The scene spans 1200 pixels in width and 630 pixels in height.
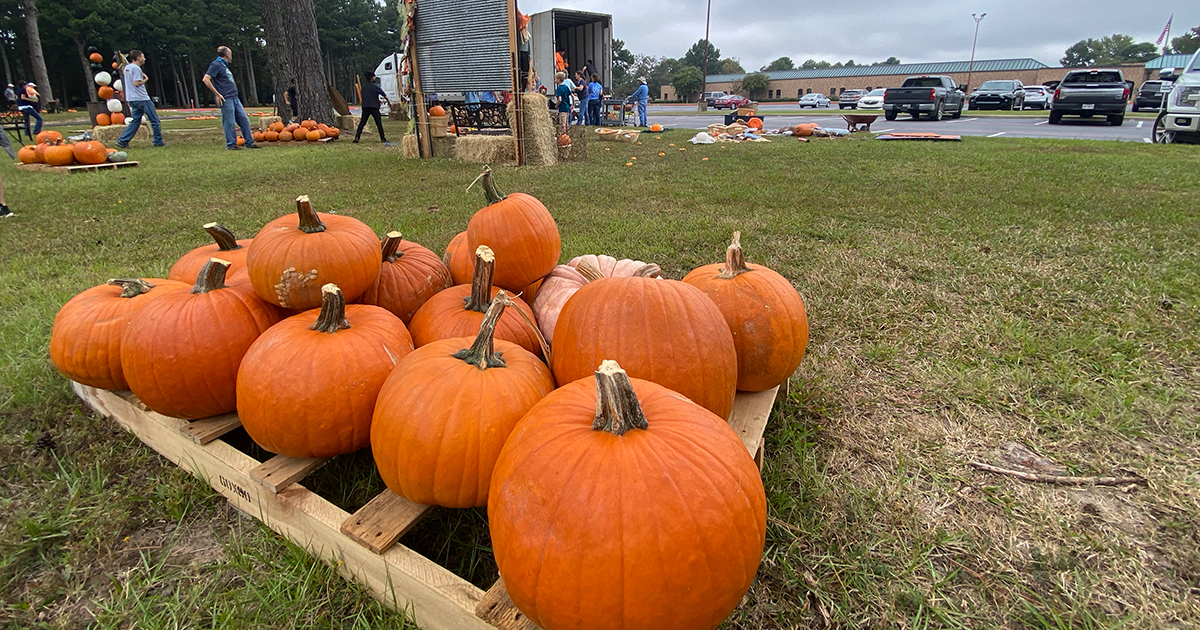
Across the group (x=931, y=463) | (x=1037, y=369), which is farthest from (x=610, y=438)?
(x=1037, y=369)

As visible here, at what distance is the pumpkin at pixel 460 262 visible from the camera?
2.56m

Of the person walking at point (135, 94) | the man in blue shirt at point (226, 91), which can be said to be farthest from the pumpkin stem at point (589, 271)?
the person walking at point (135, 94)

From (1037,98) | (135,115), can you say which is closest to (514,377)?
(135,115)

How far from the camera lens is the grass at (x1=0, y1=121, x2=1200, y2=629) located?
159 centimetres

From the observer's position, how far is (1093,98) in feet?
62.7

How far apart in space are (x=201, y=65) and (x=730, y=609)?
72762 mm

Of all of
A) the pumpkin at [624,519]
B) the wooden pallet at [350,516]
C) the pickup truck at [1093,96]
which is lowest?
the wooden pallet at [350,516]

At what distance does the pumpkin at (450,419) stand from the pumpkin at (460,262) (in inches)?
38.7

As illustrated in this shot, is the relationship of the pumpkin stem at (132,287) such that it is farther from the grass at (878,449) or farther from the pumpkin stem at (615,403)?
the pumpkin stem at (615,403)

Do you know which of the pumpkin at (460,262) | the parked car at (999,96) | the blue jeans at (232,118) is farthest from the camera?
the parked car at (999,96)

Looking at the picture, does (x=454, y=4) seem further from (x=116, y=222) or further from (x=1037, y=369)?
(x=1037, y=369)

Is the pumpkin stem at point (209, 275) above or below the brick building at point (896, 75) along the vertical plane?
below

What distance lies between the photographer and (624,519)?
3.66 ft

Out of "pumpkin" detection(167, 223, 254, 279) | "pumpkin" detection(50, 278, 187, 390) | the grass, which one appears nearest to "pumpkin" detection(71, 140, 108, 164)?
the grass
